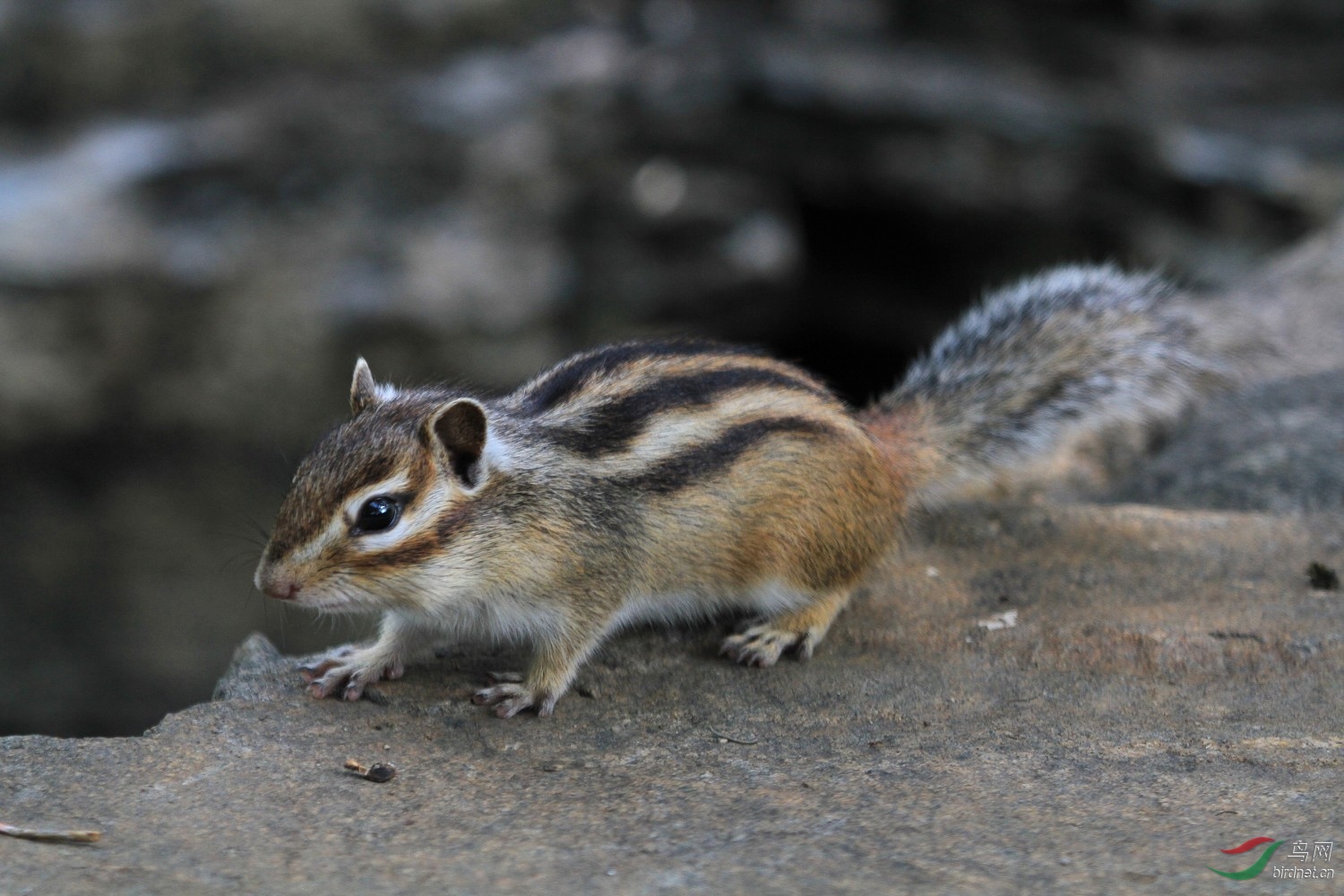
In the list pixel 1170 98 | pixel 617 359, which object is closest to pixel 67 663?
pixel 617 359

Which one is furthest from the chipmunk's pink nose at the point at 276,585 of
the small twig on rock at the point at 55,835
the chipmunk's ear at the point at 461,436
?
the small twig on rock at the point at 55,835

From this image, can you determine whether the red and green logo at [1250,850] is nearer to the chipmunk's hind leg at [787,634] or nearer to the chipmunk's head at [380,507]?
the chipmunk's hind leg at [787,634]

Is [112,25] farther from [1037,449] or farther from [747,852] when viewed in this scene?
[747,852]

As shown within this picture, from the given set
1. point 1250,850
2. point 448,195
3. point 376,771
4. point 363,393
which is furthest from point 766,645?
point 448,195

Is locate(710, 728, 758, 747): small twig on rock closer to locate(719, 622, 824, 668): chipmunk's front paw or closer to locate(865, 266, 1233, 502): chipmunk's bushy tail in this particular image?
locate(719, 622, 824, 668): chipmunk's front paw

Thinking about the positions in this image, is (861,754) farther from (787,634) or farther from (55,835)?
(55,835)

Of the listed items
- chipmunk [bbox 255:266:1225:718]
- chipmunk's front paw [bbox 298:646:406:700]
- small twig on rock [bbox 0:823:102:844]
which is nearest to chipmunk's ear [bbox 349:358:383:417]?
chipmunk [bbox 255:266:1225:718]

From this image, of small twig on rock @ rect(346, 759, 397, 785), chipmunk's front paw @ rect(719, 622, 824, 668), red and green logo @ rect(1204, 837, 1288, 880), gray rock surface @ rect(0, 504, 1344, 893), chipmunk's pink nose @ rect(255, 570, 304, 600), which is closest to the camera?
red and green logo @ rect(1204, 837, 1288, 880)
